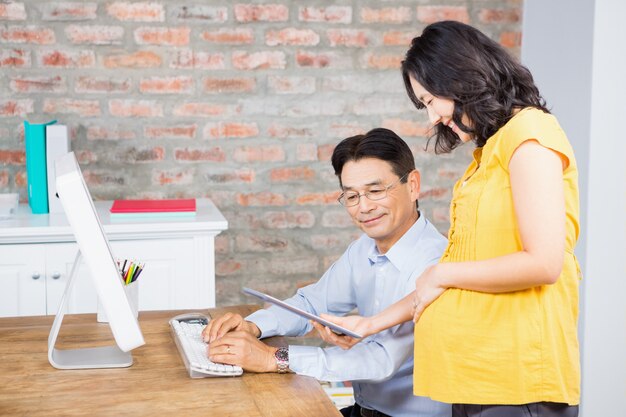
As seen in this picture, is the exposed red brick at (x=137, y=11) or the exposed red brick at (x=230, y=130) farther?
the exposed red brick at (x=230, y=130)

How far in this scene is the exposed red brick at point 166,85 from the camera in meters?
3.27

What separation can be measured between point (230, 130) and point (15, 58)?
872mm

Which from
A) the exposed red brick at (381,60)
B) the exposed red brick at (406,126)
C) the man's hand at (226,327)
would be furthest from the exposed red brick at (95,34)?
the man's hand at (226,327)

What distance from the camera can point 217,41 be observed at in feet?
10.8

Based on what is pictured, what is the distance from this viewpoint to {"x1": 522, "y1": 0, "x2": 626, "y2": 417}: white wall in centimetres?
288

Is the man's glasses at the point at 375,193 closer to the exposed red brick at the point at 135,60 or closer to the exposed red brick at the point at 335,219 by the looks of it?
the exposed red brick at the point at 335,219

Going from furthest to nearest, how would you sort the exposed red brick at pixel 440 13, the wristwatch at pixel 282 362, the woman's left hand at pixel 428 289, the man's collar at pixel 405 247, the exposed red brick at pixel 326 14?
the exposed red brick at pixel 440 13, the exposed red brick at pixel 326 14, the man's collar at pixel 405 247, the wristwatch at pixel 282 362, the woman's left hand at pixel 428 289

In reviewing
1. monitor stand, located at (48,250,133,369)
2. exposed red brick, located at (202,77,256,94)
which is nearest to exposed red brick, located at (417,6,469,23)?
exposed red brick, located at (202,77,256,94)

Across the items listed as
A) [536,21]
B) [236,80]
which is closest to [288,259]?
[236,80]

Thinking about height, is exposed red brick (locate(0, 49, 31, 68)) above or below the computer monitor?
above

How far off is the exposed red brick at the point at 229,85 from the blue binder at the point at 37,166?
676 millimetres

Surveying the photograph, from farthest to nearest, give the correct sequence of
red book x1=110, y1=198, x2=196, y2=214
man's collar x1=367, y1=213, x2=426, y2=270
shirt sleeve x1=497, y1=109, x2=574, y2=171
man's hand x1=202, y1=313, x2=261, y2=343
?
red book x1=110, y1=198, x2=196, y2=214 → man's collar x1=367, y1=213, x2=426, y2=270 → man's hand x1=202, y1=313, x2=261, y2=343 → shirt sleeve x1=497, y1=109, x2=574, y2=171

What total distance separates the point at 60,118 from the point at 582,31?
201 cm

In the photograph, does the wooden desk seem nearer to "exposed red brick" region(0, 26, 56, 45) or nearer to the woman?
the woman
